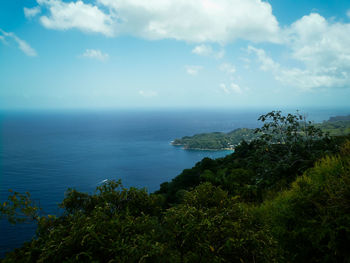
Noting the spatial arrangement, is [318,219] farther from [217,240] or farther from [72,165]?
[72,165]

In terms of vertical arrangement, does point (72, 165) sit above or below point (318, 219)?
below

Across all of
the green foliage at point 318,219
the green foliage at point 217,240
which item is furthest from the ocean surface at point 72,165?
the green foliage at point 318,219

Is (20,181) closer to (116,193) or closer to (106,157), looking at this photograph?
(106,157)

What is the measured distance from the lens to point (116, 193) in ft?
21.8

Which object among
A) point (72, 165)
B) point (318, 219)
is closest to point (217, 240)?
point (318, 219)

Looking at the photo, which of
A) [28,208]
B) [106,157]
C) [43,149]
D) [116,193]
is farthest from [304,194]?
[43,149]

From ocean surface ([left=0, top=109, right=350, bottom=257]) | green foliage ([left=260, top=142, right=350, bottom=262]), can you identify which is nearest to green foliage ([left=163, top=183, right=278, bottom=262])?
green foliage ([left=260, top=142, right=350, bottom=262])

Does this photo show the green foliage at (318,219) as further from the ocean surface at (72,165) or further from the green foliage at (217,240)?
the ocean surface at (72,165)

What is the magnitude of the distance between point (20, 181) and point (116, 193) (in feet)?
193

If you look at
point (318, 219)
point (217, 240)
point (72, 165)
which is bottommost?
point (72, 165)

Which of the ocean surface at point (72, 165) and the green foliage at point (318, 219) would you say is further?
the ocean surface at point (72, 165)

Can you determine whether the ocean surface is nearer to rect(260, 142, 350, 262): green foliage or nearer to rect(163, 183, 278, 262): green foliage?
rect(163, 183, 278, 262): green foliage

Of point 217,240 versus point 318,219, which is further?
point 318,219

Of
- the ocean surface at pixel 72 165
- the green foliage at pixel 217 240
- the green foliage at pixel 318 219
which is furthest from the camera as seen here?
A: the ocean surface at pixel 72 165
